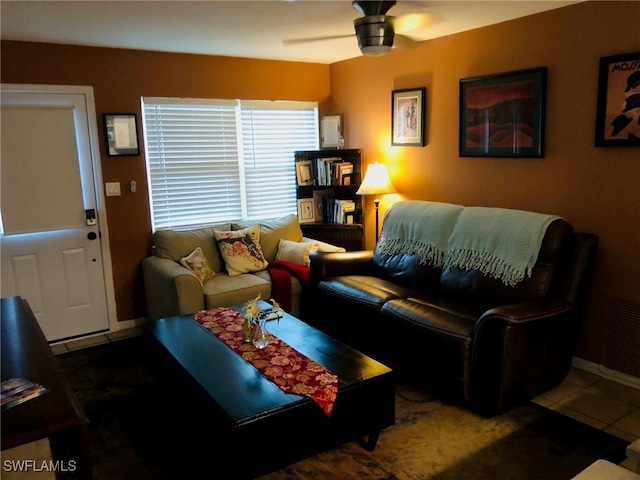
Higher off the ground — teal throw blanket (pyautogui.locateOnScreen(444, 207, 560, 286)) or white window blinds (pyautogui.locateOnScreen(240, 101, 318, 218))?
white window blinds (pyautogui.locateOnScreen(240, 101, 318, 218))

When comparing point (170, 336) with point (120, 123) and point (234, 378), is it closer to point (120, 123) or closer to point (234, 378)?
point (234, 378)

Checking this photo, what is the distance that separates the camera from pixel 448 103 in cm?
399

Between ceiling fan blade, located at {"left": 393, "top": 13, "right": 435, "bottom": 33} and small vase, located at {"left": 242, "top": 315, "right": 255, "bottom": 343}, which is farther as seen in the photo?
ceiling fan blade, located at {"left": 393, "top": 13, "right": 435, "bottom": 33}

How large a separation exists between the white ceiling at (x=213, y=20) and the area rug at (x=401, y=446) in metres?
2.06

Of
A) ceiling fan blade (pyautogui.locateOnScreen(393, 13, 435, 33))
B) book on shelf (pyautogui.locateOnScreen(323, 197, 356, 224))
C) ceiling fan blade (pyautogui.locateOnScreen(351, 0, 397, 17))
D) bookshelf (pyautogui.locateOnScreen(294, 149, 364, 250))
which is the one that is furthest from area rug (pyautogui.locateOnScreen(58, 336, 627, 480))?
ceiling fan blade (pyautogui.locateOnScreen(393, 13, 435, 33))

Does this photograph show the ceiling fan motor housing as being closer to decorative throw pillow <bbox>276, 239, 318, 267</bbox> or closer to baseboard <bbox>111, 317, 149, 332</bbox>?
decorative throw pillow <bbox>276, 239, 318, 267</bbox>

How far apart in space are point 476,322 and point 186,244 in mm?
2522

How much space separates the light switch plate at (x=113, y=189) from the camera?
4102 mm

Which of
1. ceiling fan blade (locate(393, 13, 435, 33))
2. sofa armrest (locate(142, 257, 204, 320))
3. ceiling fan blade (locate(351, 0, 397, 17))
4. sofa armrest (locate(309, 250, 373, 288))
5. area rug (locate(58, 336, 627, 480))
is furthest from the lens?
sofa armrest (locate(309, 250, 373, 288))

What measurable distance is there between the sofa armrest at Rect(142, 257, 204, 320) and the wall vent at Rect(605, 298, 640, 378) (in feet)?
9.15

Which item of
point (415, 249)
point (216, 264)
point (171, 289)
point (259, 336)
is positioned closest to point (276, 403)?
point (259, 336)

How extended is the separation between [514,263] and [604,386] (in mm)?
943

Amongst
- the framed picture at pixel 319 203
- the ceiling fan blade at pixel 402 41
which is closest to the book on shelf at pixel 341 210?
the framed picture at pixel 319 203

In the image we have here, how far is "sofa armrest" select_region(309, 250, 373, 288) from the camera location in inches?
156
